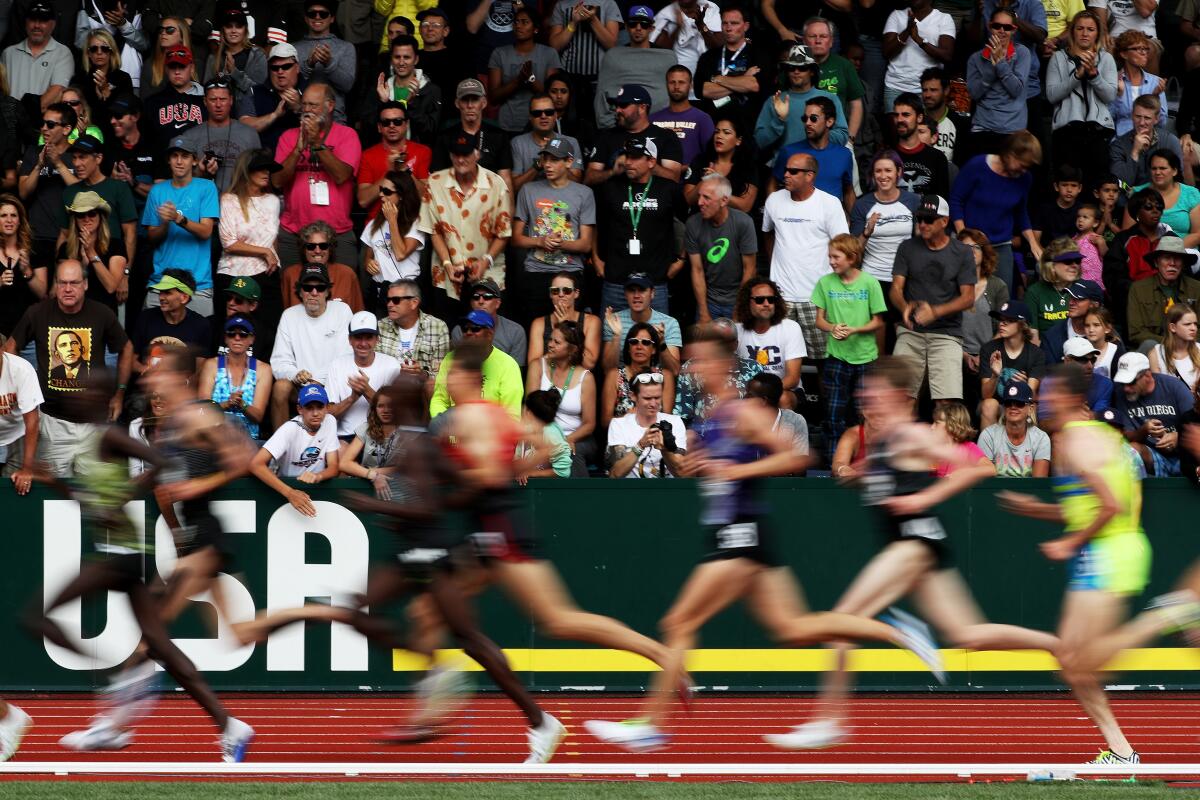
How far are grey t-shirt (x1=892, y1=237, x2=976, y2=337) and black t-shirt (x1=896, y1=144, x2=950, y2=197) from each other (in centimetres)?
137

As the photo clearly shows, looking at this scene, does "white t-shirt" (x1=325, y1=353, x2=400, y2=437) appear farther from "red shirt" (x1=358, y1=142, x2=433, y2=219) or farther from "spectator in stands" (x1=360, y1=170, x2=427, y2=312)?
"red shirt" (x1=358, y1=142, x2=433, y2=219)

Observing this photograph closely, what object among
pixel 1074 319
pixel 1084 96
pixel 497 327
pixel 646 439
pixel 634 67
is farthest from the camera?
pixel 1084 96

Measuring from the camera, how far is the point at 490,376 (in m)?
12.7

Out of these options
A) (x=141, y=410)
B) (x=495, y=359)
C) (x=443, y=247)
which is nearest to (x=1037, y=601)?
(x=495, y=359)

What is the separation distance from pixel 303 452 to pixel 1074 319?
6.53 m

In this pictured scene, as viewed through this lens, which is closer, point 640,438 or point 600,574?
point 600,574

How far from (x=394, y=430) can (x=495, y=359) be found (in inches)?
39.7

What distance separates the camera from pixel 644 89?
14.9 metres

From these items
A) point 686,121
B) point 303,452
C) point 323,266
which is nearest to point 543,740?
point 303,452

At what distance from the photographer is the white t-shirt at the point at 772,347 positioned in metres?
13.6

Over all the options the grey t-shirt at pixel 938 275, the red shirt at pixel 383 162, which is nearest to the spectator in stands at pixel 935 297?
the grey t-shirt at pixel 938 275

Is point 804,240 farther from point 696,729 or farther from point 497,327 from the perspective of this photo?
point 696,729

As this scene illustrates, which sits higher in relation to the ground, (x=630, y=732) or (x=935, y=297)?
(x=935, y=297)

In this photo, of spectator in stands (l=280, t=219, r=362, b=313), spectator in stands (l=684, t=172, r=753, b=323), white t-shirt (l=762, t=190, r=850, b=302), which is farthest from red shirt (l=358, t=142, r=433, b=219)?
white t-shirt (l=762, t=190, r=850, b=302)
